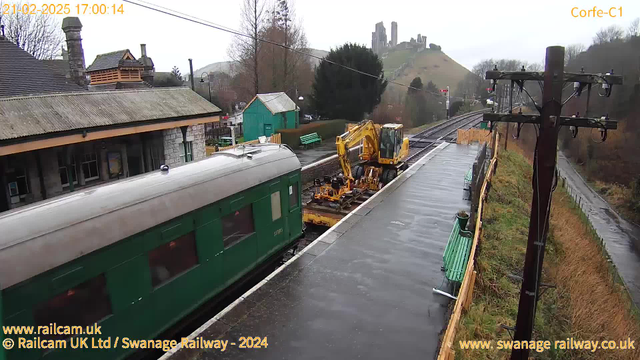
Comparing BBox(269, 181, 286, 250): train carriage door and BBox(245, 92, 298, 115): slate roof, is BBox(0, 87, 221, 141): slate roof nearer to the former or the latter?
BBox(269, 181, 286, 250): train carriage door

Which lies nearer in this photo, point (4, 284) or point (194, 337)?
point (4, 284)

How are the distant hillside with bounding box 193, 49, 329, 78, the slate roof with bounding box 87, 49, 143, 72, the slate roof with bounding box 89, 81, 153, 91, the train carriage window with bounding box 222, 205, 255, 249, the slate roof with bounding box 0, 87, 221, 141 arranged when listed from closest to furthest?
the train carriage window with bounding box 222, 205, 255, 249 < the slate roof with bounding box 0, 87, 221, 141 < the slate roof with bounding box 87, 49, 143, 72 < the slate roof with bounding box 89, 81, 153, 91 < the distant hillside with bounding box 193, 49, 329, 78

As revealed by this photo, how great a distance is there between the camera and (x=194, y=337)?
7.01 meters

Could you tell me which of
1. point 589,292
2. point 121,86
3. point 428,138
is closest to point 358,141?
point 589,292

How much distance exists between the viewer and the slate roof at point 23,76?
15.2m

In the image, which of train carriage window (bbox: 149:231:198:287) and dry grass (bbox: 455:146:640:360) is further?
dry grass (bbox: 455:146:640:360)

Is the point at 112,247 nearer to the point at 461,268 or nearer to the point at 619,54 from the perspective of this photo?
the point at 461,268

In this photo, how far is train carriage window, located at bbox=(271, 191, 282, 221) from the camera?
1003 cm

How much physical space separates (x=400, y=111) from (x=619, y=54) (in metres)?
24.5

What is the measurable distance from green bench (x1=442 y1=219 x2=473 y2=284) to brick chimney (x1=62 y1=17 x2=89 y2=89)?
18.7 m

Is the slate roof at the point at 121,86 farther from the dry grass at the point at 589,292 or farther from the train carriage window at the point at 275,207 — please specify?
the dry grass at the point at 589,292


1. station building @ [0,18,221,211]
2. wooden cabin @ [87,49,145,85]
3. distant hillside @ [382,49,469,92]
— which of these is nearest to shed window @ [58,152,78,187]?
station building @ [0,18,221,211]

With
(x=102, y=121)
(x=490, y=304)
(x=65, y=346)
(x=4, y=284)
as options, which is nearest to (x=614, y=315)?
(x=490, y=304)

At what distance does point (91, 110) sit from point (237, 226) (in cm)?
858
